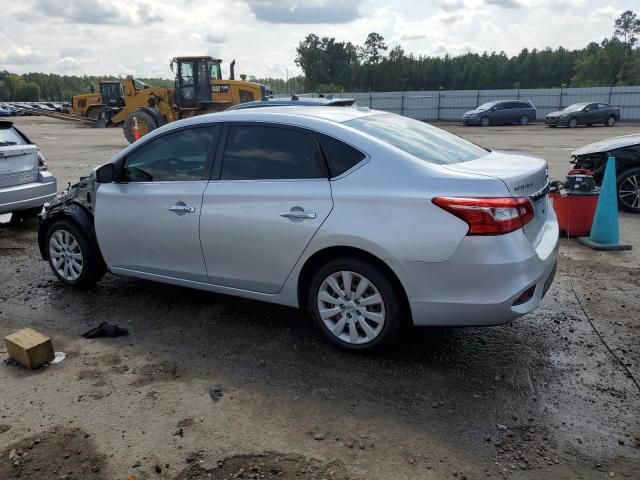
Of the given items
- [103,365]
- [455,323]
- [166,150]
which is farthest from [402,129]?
[103,365]

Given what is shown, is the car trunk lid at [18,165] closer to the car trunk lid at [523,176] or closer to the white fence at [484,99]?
the car trunk lid at [523,176]

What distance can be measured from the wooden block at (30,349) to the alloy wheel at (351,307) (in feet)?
6.35

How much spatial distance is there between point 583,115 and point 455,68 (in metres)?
56.8

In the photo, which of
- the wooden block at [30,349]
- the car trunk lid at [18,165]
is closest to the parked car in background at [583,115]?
the car trunk lid at [18,165]

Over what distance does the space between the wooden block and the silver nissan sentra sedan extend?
104 centimetres

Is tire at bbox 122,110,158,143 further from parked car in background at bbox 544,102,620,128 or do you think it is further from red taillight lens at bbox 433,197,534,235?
parked car in background at bbox 544,102,620,128

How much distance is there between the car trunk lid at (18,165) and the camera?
713 cm

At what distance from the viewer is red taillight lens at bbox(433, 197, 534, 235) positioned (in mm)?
3213

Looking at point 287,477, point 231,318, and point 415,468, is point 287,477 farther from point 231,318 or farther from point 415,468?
point 231,318

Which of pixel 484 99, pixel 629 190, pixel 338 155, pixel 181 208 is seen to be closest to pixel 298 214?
pixel 338 155

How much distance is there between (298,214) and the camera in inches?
146

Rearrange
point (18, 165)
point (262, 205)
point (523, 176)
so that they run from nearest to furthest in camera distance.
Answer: point (523, 176) < point (262, 205) < point (18, 165)

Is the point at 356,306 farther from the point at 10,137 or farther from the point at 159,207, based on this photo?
the point at 10,137

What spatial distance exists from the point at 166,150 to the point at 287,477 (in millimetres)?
2864
